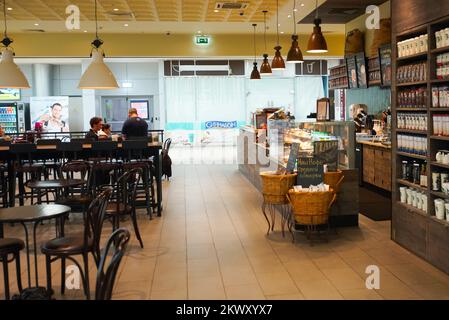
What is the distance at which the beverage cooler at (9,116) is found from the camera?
16.1 metres

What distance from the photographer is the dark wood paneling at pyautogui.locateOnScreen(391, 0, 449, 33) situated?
15.5 ft

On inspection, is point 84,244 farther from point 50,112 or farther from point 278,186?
point 50,112

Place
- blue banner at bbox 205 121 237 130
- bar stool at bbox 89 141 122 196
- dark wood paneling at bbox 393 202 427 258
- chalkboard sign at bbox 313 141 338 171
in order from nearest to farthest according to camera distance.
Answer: dark wood paneling at bbox 393 202 427 258, chalkboard sign at bbox 313 141 338 171, bar stool at bbox 89 141 122 196, blue banner at bbox 205 121 237 130

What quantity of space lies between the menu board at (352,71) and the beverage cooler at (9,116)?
419 inches

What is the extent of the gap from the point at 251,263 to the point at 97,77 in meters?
4.34

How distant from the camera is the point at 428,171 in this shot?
5020mm

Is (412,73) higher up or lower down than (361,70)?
lower down

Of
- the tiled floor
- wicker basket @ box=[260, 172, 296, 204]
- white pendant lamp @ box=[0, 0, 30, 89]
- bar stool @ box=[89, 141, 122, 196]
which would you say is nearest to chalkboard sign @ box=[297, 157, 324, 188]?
wicker basket @ box=[260, 172, 296, 204]

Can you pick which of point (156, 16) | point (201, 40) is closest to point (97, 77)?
point (156, 16)

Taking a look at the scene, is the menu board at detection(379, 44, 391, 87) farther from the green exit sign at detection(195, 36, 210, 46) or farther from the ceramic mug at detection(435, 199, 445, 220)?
the green exit sign at detection(195, 36, 210, 46)

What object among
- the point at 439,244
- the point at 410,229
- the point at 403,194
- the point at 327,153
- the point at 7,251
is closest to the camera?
the point at 7,251

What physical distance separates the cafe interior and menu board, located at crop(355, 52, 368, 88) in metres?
0.09

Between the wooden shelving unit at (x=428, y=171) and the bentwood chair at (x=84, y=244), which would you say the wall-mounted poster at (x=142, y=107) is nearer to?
the wooden shelving unit at (x=428, y=171)

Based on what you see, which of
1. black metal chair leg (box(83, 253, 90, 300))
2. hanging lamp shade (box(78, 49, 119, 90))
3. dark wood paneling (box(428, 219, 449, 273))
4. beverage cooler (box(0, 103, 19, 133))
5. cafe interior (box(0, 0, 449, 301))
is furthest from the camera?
beverage cooler (box(0, 103, 19, 133))
